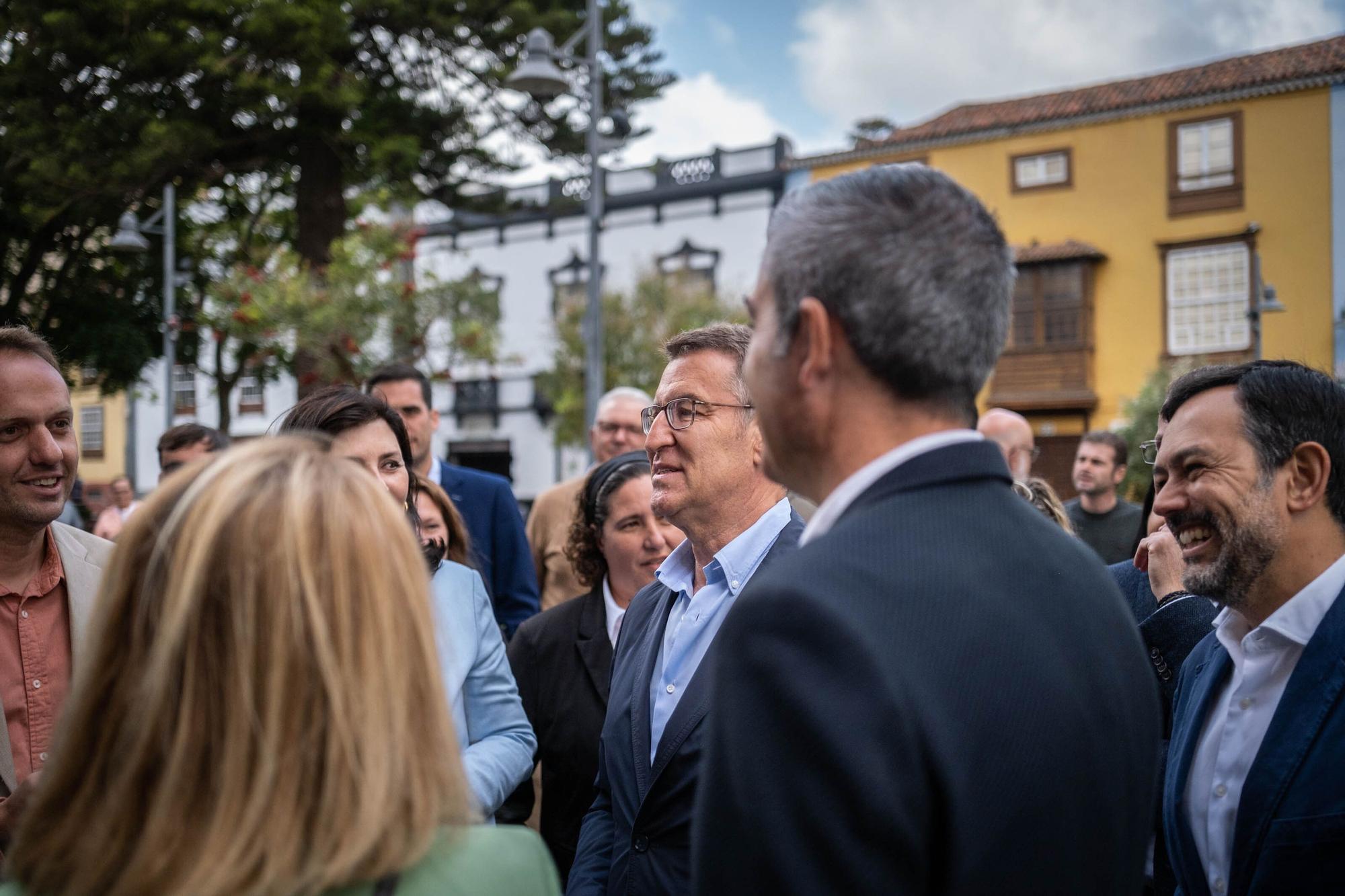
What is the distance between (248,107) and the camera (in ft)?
41.7

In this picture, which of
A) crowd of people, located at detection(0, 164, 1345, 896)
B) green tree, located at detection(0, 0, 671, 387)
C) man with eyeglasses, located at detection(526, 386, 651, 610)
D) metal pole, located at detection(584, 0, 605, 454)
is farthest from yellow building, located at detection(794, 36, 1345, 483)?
crowd of people, located at detection(0, 164, 1345, 896)

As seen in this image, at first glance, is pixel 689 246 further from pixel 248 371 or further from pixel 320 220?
pixel 320 220

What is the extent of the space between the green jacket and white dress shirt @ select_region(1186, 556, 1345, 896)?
1494mm

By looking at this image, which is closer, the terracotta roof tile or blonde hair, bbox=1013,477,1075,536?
blonde hair, bbox=1013,477,1075,536

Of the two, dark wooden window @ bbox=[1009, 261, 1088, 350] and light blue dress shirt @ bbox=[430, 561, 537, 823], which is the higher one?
dark wooden window @ bbox=[1009, 261, 1088, 350]

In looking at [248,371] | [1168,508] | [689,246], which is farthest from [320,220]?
[689,246]

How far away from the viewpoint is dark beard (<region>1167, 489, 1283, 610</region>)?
2350 millimetres

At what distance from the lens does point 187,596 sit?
1.28 metres

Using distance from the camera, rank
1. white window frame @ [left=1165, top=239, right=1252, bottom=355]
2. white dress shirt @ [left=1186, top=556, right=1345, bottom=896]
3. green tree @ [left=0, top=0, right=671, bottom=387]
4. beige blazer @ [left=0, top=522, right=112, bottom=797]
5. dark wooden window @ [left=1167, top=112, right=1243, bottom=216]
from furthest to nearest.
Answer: white window frame @ [left=1165, top=239, right=1252, bottom=355], dark wooden window @ [left=1167, top=112, right=1243, bottom=216], green tree @ [left=0, top=0, right=671, bottom=387], beige blazer @ [left=0, top=522, right=112, bottom=797], white dress shirt @ [left=1186, top=556, right=1345, bottom=896]

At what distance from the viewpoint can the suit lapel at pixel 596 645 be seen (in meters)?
3.74

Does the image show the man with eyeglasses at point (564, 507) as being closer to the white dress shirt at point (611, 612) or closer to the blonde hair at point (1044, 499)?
the white dress shirt at point (611, 612)

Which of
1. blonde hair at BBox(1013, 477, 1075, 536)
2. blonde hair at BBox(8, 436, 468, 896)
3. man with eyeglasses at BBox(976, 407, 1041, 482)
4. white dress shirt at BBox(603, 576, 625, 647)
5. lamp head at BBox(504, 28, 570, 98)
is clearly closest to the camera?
A: blonde hair at BBox(8, 436, 468, 896)

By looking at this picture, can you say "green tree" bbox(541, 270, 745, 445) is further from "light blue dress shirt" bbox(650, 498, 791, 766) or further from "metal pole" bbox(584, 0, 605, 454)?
"light blue dress shirt" bbox(650, 498, 791, 766)

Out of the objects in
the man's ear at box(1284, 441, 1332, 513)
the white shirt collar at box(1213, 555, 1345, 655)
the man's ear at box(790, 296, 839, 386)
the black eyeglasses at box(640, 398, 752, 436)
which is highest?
the man's ear at box(790, 296, 839, 386)
